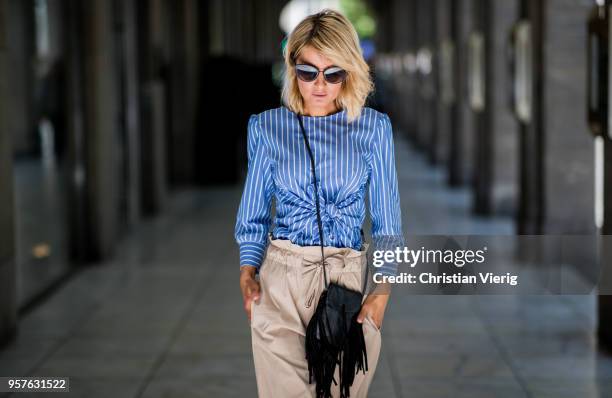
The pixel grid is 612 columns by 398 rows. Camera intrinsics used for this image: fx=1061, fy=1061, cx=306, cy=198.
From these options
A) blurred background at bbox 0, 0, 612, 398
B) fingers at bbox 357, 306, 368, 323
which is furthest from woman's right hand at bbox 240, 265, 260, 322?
blurred background at bbox 0, 0, 612, 398

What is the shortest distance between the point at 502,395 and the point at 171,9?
41.8 feet

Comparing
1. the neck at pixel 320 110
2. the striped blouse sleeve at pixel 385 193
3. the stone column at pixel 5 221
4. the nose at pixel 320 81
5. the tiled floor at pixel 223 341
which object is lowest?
the tiled floor at pixel 223 341

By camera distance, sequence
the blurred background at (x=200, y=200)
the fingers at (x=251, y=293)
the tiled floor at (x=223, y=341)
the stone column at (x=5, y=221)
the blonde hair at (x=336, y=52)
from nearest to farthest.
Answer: the blonde hair at (x=336, y=52)
the fingers at (x=251, y=293)
the tiled floor at (x=223, y=341)
the blurred background at (x=200, y=200)
the stone column at (x=5, y=221)

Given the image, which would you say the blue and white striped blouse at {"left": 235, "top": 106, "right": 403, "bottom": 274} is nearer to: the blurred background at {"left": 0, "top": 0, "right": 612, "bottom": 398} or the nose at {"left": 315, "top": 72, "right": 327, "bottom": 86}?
the nose at {"left": 315, "top": 72, "right": 327, "bottom": 86}

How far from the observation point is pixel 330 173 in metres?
2.97

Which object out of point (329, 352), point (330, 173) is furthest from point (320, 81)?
point (329, 352)

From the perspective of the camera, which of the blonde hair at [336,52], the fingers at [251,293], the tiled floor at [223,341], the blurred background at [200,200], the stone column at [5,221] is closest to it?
the blonde hair at [336,52]

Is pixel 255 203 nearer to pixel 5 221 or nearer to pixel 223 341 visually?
pixel 223 341

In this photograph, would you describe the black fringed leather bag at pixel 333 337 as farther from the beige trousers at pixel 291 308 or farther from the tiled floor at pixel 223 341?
the tiled floor at pixel 223 341

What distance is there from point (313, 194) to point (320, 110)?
0.25 m

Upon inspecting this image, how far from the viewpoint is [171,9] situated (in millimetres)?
16875

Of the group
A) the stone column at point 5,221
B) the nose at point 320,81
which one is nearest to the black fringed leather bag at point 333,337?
the nose at point 320,81

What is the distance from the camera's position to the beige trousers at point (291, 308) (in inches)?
117

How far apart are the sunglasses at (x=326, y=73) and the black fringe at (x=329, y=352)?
0.59 metres
